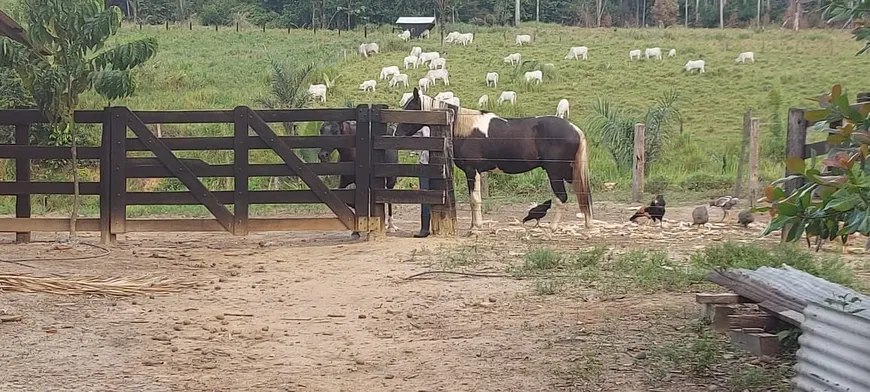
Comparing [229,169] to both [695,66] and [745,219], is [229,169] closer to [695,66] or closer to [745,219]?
[745,219]

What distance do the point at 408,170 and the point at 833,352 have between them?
7.18m

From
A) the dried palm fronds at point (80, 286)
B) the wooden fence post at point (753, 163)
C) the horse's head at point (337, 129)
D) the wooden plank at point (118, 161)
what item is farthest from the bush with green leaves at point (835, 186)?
the wooden fence post at point (753, 163)

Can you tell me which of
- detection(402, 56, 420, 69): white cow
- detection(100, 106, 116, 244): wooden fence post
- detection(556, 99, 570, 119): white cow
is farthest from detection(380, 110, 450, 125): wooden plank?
detection(402, 56, 420, 69): white cow

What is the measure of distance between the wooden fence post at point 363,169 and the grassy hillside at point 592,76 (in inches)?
235

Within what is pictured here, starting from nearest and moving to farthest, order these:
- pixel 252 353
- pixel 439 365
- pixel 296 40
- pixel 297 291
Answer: pixel 439 365, pixel 252 353, pixel 297 291, pixel 296 40

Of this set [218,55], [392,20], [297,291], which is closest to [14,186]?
[297,291]

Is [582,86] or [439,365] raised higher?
[582,86]

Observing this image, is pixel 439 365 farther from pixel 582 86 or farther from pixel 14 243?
pixel 582 86

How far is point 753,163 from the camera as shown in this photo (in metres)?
14.3

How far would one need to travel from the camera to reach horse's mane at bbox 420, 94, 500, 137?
12.3 metres

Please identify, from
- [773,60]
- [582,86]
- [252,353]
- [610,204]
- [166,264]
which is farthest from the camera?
[773,60]

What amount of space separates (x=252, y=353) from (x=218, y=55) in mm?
35161

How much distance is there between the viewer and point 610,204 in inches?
603

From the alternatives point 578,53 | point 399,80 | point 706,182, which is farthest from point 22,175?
point 578,53
